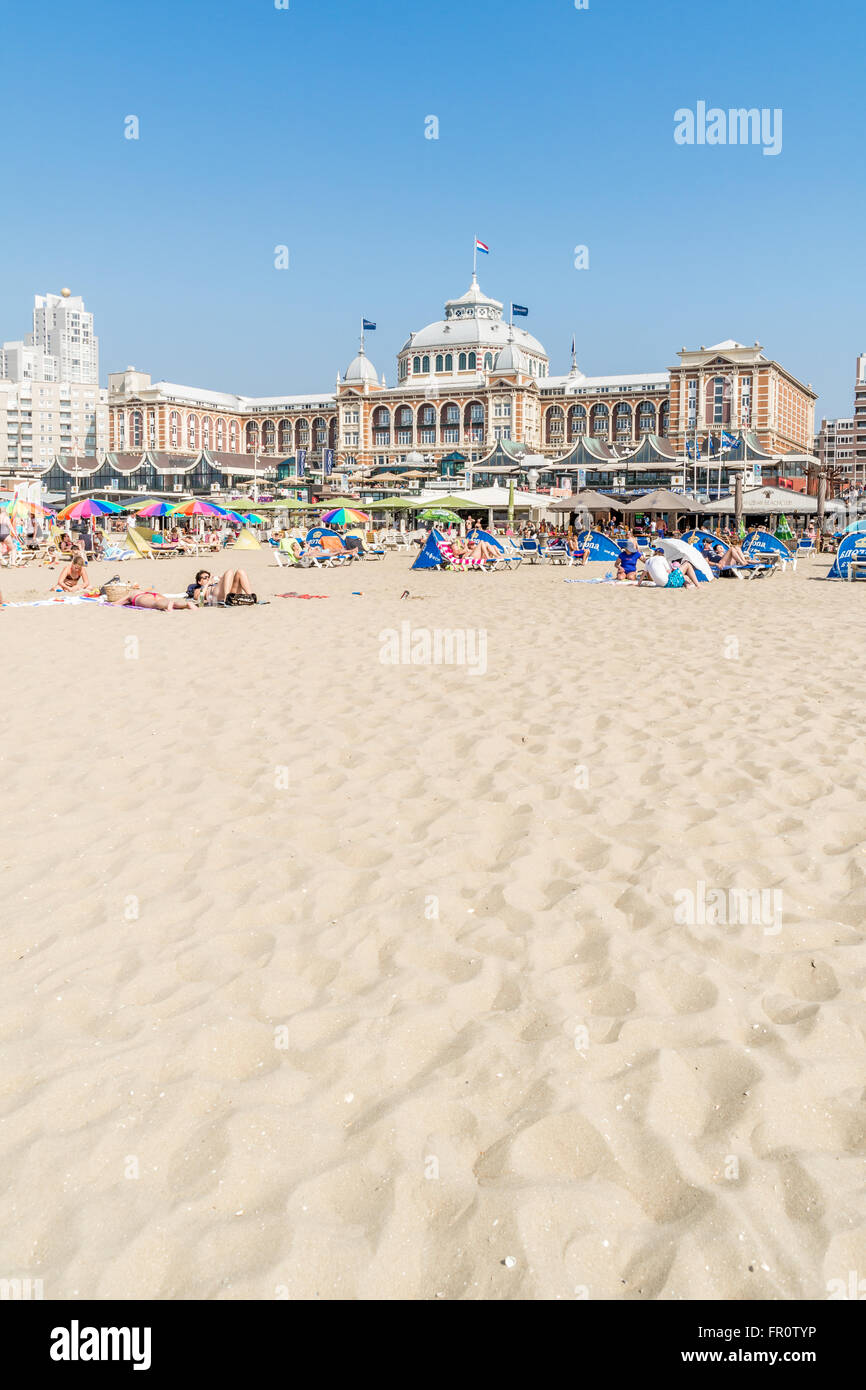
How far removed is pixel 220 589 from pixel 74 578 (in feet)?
12.8

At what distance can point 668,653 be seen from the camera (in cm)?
888

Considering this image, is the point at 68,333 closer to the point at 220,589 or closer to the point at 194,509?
the point at 194,509

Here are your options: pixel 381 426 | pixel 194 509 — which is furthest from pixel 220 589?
pixel 381 426

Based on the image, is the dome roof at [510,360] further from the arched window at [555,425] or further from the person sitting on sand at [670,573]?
the person sitting on sand at [670,573]

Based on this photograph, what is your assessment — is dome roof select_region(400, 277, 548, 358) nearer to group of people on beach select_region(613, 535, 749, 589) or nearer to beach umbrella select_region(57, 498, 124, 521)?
beach umbrella select_region(57, 498, 124, 521)

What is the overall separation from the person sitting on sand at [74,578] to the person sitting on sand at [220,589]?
2858mm

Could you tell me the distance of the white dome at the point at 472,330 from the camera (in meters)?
87.1

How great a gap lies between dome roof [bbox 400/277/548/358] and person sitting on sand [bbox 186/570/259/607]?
78052 mm

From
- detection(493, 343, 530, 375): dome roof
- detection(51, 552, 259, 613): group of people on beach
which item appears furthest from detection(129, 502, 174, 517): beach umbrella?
detection(493, 343, 530, 375): dome roof

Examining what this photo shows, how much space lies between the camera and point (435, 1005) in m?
2.79

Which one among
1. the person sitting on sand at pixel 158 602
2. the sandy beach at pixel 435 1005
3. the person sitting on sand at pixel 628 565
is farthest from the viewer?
the person sitting on sand at pixel 628 565

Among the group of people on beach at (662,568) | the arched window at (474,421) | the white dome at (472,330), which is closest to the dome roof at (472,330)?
the white dome at (472,330)

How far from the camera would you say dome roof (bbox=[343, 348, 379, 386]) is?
293 ft
